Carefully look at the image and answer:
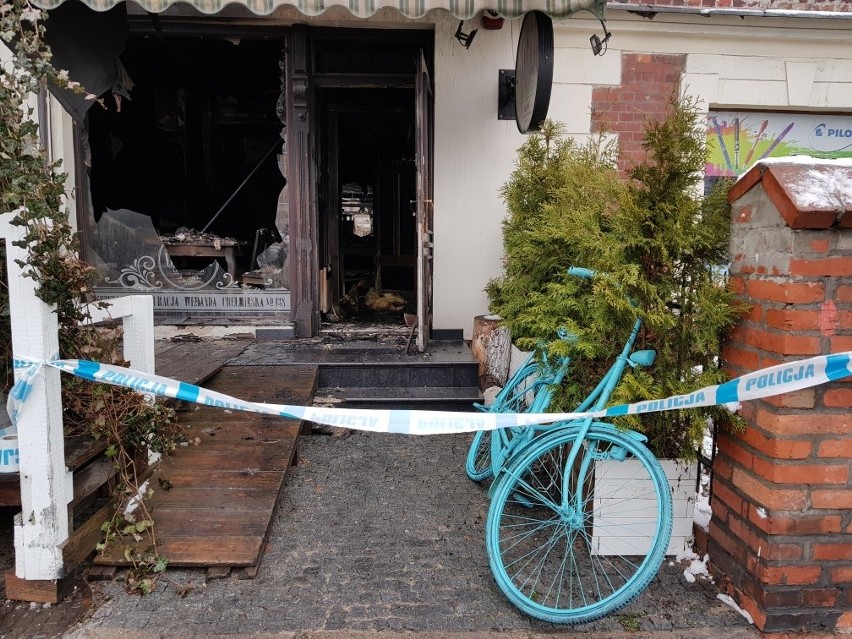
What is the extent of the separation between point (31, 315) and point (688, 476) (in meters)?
3.01

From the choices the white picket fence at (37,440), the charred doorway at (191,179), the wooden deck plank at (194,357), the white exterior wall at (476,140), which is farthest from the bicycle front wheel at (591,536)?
the charred doorway at (191,179)

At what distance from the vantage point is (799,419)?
219 centimetres

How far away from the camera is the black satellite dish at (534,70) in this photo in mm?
4168

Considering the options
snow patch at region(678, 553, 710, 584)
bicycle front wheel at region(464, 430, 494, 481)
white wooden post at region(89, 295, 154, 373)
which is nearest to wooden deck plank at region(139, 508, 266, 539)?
white wooden post at region(89, 295, 154, 373)

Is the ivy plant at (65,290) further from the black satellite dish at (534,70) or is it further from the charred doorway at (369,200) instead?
the charred doorway at (369,200)

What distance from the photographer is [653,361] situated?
2.61 m

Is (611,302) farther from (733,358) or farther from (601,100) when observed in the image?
(601,100)

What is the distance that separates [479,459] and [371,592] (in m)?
1.45

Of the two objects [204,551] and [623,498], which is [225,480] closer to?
[204,551]

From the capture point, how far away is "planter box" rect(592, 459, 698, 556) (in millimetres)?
2666

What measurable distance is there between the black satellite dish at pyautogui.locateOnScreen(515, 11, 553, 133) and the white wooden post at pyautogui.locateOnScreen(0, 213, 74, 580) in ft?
11.4

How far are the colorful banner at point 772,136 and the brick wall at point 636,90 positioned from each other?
0.75 metres

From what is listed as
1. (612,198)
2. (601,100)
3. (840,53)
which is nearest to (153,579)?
(612,198)

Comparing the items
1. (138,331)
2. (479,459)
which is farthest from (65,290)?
(479,459)
